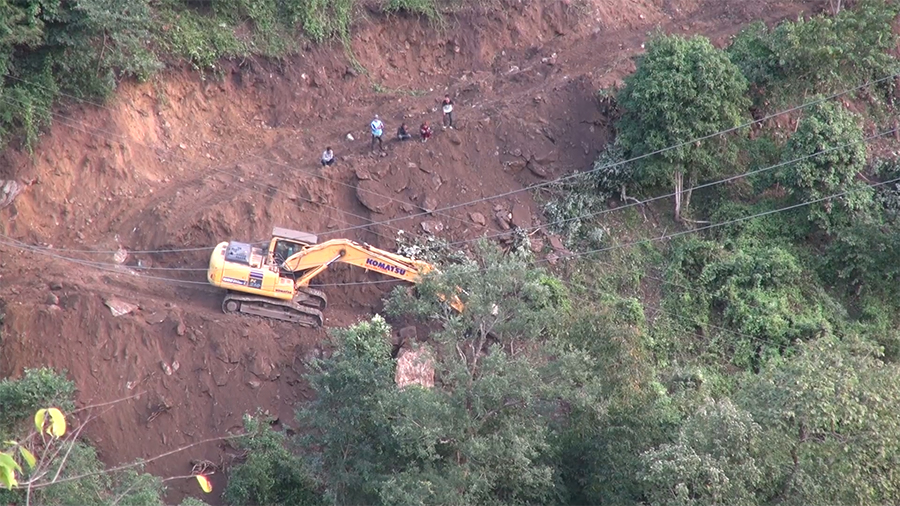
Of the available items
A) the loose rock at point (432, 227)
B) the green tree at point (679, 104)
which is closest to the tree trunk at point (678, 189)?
the green tree at point (679, 104)

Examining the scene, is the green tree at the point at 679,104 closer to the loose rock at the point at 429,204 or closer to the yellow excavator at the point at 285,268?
the loose rock at the point at 429,204

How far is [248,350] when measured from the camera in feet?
A: 83.6

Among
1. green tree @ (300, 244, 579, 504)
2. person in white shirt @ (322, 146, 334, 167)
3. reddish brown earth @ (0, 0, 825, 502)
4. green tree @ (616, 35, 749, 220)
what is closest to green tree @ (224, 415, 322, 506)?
green tree @ (300, 244, 579, 504)

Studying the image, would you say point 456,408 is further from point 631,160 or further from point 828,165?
point 828,165

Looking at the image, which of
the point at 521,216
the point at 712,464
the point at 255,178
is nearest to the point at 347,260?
the point at 255,178

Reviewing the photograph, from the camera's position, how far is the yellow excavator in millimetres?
25312

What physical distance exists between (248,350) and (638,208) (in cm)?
1111

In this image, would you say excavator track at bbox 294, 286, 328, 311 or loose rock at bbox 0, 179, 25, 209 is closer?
excavator track at bbox 294, 286, 328, 311

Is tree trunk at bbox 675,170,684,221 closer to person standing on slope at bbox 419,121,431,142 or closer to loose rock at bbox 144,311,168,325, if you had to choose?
person standing on slope at bbox 419,121,431,142

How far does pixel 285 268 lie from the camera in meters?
25.6

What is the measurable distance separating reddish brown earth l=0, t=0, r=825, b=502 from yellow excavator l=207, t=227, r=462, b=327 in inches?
18.8

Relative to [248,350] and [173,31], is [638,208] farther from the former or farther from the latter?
[173,31]

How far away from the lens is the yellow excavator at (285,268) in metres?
25.3

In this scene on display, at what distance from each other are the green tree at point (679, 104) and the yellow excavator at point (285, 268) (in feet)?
22.8
